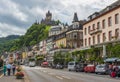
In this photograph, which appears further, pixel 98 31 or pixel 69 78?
pixel 98 31

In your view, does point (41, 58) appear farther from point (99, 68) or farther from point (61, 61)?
point (99, 68)

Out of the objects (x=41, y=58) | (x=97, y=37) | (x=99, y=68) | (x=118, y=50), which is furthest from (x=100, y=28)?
(x=41, y=58)

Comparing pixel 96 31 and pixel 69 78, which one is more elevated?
pixel 96 31

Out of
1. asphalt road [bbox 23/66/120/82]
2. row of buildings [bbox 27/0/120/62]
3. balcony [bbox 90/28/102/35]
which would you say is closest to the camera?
asphalt road [bbox 23/66/120/82]

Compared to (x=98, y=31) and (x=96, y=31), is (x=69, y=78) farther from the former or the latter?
(x=96, y=31)

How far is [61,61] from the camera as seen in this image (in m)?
119

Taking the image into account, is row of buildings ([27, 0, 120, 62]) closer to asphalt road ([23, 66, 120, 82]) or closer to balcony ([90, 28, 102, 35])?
balcony ([90, 28, 102, 35])

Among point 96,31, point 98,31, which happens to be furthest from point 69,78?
point 96,31

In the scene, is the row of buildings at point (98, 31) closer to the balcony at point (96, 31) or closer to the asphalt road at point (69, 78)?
the balcony at point (96, 31)

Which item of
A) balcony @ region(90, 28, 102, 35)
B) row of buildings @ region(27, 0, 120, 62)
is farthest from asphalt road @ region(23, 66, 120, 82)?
balcony @ region(90, 28, 102, 35)

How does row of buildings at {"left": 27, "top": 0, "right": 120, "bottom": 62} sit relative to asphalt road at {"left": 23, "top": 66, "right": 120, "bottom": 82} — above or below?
above

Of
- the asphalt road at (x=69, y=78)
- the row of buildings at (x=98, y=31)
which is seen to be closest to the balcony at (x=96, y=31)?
the row of buildings at (x=98, y=31)

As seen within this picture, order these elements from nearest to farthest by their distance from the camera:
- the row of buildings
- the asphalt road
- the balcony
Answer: the asphalt road, the row of buildings, the balcony

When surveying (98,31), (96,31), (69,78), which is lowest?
(69,78)
